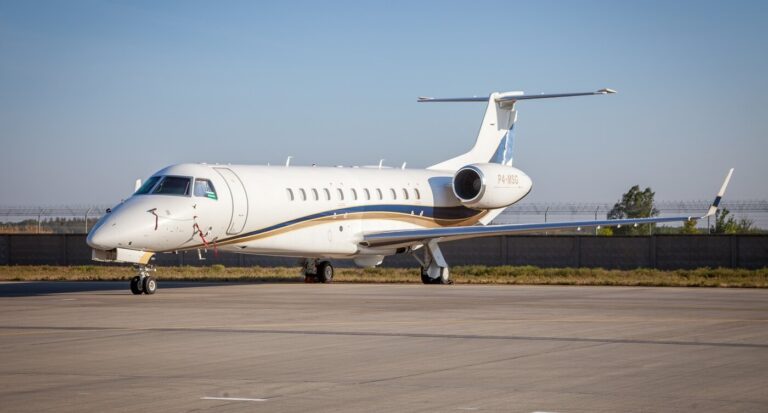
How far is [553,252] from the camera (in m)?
41.5

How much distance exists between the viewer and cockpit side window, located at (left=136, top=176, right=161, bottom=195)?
82.3 ft

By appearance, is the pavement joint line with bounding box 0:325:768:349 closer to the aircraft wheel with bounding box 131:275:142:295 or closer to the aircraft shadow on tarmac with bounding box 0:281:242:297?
the aircraft wheel with bounding box 131:275:142:295

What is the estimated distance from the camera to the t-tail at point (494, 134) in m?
35.3

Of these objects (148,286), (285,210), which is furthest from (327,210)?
(148,286)

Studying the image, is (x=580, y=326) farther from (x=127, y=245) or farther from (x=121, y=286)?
(x=121, y=286)

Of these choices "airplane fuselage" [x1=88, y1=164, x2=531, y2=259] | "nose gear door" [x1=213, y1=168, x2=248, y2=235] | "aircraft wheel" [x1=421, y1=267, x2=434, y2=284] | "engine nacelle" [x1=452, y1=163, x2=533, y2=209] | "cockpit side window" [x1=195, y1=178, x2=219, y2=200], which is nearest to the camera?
"airplane fuselage" [x1=88, y1=164, x2=531, y2=259]

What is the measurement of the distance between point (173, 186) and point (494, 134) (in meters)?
13.7

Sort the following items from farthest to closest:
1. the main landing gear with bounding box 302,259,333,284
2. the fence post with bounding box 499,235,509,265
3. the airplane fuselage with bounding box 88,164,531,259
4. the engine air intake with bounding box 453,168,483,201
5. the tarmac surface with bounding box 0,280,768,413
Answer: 1. the fence post with bounding box 499,235,509,265
2. the engine air intake with bounding box 453,168,483,201
3. the main landing gear with bounding box 302,259,333,284
4. the airplane fuselage with bounding box 88,164,531,259
5. the tarmac surface with bounding box 0,280,768,413

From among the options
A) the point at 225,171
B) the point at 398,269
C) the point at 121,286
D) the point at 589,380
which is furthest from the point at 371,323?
the point at 398,269

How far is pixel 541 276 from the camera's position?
35938 millimetres

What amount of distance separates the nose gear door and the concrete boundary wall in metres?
17.0

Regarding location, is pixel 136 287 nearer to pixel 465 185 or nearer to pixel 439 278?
pixel 439 278

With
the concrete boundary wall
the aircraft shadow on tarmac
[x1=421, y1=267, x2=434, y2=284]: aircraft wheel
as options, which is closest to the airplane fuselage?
[x1=421, y1=267, x2=434, y2=284]: aircraft wheel

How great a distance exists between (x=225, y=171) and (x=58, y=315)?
924 cm
